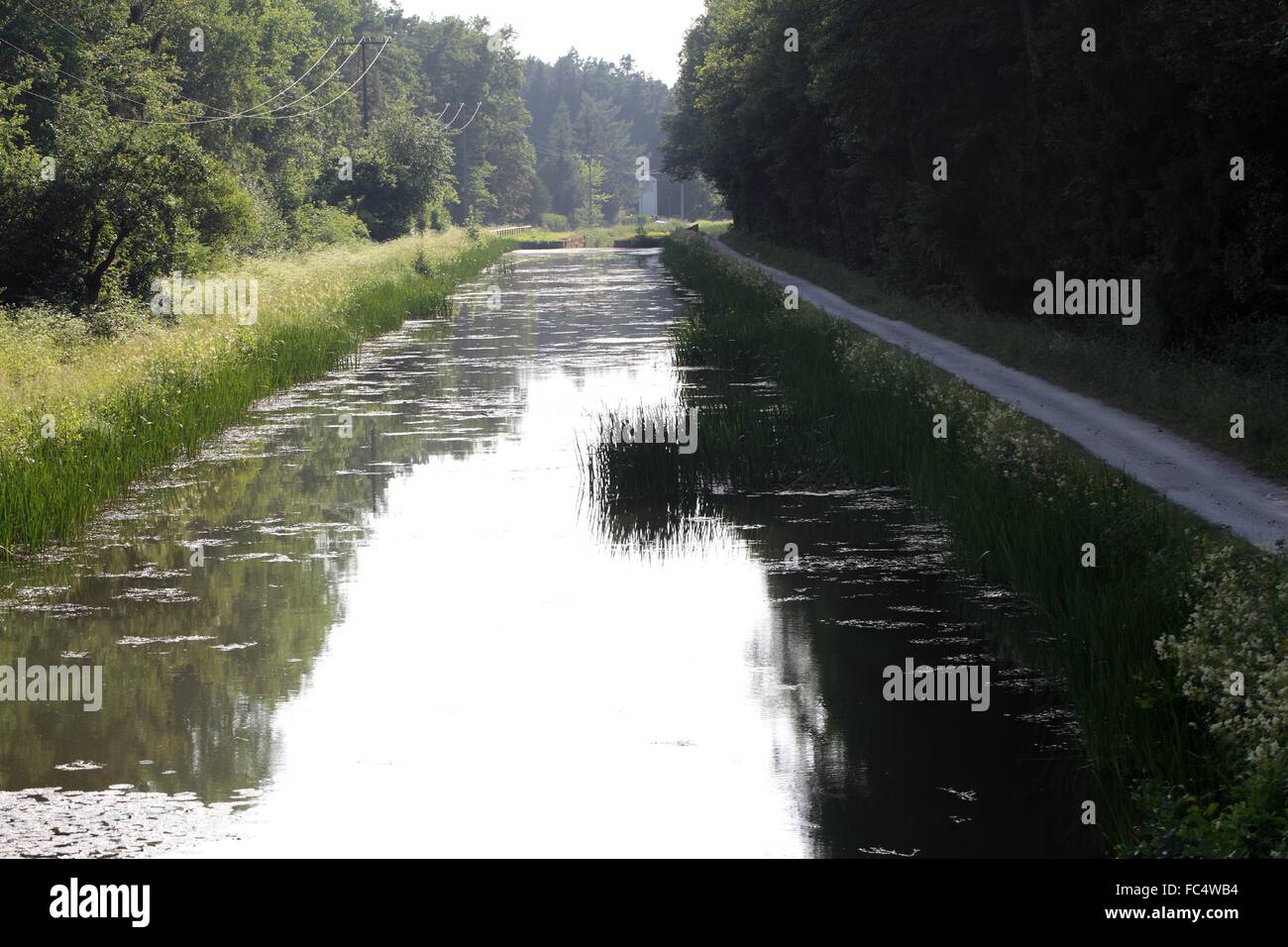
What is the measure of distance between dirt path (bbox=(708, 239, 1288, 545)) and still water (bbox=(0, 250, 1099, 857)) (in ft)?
5.98

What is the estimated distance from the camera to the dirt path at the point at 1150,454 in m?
10.9

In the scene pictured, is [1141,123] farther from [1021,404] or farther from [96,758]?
[96,758]

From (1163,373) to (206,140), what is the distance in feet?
158

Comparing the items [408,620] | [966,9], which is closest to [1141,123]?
[966,9]

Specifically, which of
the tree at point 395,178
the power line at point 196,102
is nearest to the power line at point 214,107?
the power line at point 196,102

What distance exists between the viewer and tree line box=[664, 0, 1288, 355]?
55.7ft

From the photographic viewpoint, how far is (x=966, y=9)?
2683cm

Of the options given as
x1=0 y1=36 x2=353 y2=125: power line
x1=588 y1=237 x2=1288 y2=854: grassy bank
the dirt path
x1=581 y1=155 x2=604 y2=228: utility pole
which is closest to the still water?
x1=588 y1=237 x2=1288 y2=854: grassy bank

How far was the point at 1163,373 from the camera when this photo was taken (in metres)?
17.4

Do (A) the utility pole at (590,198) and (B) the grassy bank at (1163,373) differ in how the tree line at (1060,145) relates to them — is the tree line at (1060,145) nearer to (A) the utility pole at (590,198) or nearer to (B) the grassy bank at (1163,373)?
(B) the grassy bank at (1163,373)

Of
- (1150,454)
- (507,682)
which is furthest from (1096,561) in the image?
(1150,454)

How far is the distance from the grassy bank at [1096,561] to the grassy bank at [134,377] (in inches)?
209

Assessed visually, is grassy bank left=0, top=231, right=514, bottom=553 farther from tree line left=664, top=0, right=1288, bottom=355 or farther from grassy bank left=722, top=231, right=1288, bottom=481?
tree line left=664, top=0, right=1288, bottom=355

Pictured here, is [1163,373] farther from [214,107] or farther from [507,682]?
[214,107]
